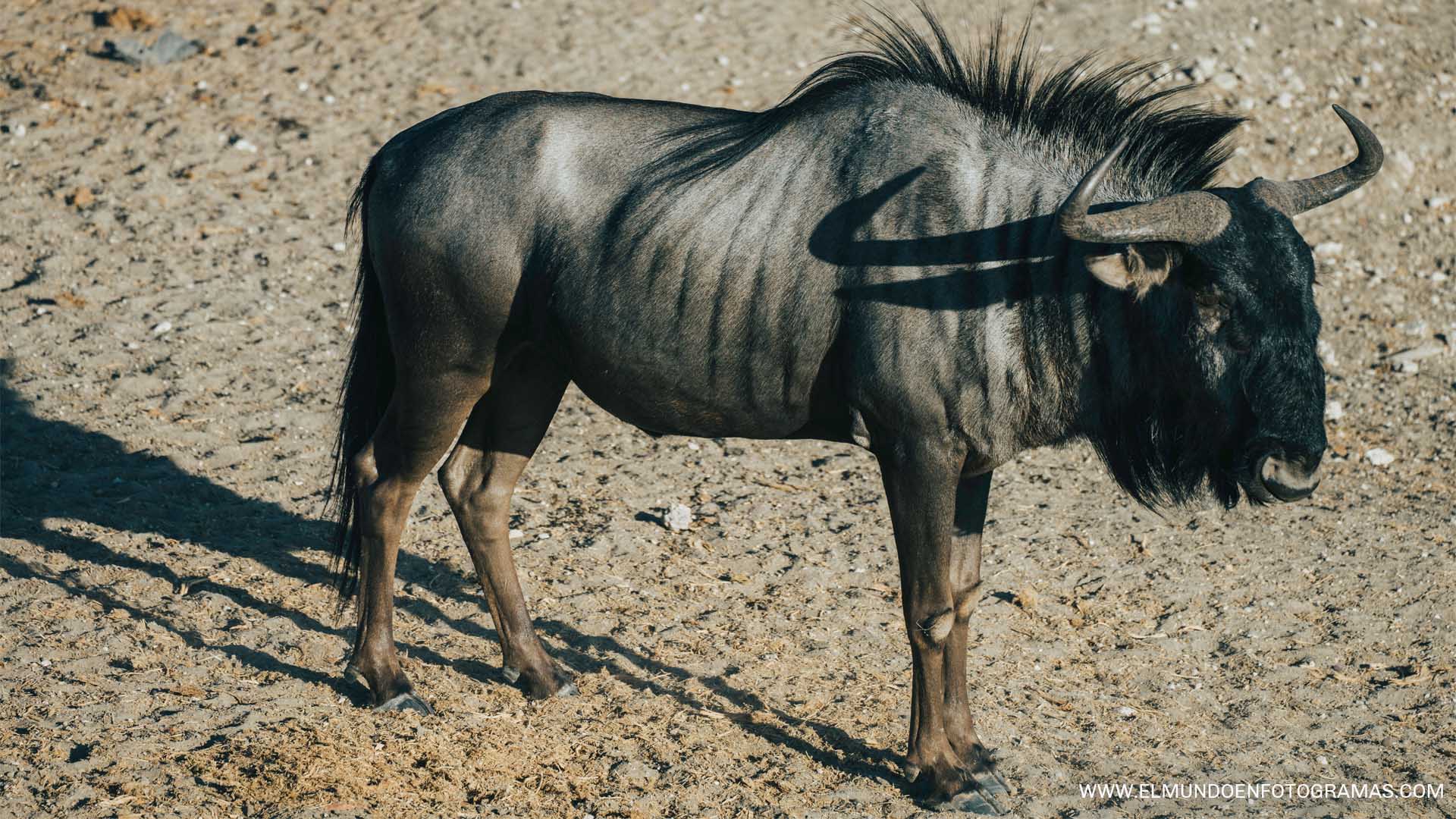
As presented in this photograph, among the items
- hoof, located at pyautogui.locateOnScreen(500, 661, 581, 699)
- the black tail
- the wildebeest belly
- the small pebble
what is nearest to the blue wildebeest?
the wildebeest belly

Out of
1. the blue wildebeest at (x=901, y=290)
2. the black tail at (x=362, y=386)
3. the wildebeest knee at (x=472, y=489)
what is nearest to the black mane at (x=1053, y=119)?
the blue wildebeest at (x=901, y=290)

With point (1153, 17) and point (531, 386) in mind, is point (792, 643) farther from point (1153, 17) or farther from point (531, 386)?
point (1153, 17)

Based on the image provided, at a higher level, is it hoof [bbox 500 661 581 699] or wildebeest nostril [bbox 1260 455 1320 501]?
wildebeest nostril [bbox 1260 455 1320 501]

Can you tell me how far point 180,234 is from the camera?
977 cm

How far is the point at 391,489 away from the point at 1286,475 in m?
3.23

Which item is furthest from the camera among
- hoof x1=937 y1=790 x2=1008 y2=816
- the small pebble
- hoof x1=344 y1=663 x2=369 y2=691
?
the small pebble

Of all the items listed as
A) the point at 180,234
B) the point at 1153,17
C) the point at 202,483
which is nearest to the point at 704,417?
the point at 202,483

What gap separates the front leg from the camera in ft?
15.8

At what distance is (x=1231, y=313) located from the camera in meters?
4.48

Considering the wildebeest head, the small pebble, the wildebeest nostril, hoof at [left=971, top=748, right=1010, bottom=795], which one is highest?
the wildebeest head

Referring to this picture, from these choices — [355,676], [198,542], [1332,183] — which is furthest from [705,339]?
[198,542]

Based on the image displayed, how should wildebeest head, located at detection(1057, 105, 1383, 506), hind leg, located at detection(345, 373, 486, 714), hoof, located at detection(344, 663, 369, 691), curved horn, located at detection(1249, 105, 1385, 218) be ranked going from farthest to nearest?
hoof, located at detection(344, 663, 369, 691) → hind leg, located at detection(345, 373, 486, 714) → curved horn, located at detection(1249, 105, 1385, 218) → wildebeest head, located at detection(1057, 105, 1383, 506)

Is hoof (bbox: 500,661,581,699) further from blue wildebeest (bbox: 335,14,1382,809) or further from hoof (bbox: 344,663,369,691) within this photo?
hoof (bbox: 344,663,369,691)

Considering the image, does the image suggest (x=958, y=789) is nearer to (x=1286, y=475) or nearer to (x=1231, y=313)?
(x=1286, y=475)
